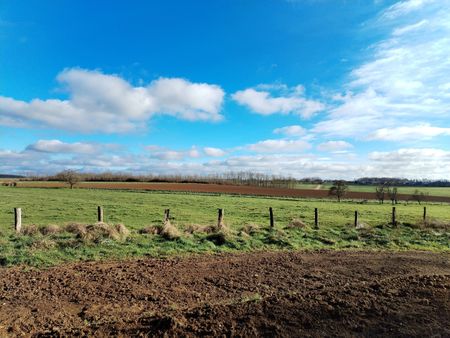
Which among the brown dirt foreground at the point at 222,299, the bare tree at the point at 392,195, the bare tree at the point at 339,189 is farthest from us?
the bare tree at the point at 339,189

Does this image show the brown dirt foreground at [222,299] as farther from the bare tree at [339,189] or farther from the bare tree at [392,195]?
the bare tree at [392,195]

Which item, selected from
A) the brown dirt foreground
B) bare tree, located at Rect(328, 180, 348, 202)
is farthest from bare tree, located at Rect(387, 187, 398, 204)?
the brown dirt foreground

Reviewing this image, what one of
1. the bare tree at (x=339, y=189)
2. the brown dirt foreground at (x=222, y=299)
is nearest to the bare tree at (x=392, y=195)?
the bare tree at (x=339, y=189)

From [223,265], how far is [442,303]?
214 inches

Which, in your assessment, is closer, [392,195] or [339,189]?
[339,189]

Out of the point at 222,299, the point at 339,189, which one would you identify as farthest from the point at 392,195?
the point at 222,299

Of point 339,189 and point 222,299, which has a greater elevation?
point 339,189

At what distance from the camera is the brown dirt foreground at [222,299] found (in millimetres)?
5418

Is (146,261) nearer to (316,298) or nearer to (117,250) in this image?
(117,250)

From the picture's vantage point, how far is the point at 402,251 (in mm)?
13711

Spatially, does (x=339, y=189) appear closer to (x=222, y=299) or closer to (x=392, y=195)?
(x=392, y=195)

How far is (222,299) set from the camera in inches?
285

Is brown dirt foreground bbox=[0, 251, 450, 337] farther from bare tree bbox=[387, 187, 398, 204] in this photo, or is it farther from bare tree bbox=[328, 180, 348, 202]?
bare tree bbox=[387, 187, 398, 204]

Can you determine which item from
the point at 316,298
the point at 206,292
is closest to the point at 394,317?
the point at 316,298
